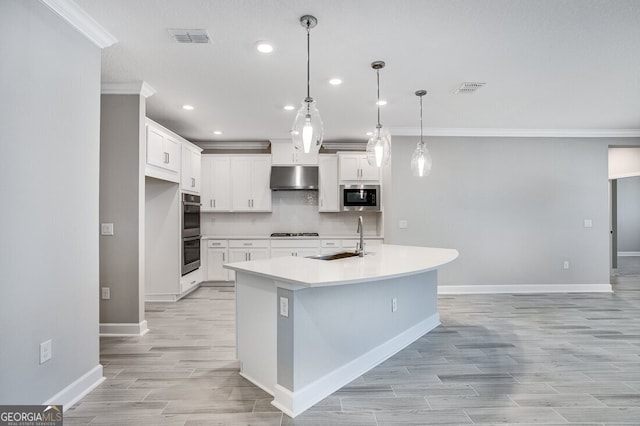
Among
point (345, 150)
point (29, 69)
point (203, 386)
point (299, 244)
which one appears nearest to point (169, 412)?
point (203, 386)

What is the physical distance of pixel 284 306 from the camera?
208cm

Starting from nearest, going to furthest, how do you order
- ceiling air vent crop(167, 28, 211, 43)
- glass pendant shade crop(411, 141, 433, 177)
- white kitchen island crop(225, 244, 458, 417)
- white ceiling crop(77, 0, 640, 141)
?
white kitchen island crop(225, 244, 458, 417) → white ceiling crop(77, 0, 640, 141) → ceiling air vent crop(167, 28, 211, 43) → glass pendant shade crop(411, 141, 433, 177)

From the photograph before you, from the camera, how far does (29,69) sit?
1866 millimetres

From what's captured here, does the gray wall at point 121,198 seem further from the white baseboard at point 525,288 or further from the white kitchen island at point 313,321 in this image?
the white baseboard at point 525,288

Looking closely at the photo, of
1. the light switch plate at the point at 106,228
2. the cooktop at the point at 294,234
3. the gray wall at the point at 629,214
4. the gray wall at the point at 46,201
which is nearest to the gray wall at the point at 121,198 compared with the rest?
the light switch plate at the point at 106,228

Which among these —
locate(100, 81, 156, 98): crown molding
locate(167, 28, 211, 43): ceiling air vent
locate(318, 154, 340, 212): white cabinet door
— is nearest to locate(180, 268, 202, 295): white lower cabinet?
locate(318, 154, 340, 212): white cabinet door

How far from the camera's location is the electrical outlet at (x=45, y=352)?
194cm

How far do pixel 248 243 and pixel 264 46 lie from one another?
11.5 ft

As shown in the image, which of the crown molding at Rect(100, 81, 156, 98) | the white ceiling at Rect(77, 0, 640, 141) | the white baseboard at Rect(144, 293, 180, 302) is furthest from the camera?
the white baseboard at Rect(144, 293, 180, 302)

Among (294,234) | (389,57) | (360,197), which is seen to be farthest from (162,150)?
(360,197)

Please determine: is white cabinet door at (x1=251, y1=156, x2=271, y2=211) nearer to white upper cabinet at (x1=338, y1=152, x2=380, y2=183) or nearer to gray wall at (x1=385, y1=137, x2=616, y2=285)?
white upper cabinet at (x1=338, y1=152, x2=380, y2=183)

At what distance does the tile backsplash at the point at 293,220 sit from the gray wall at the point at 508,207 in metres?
1.06

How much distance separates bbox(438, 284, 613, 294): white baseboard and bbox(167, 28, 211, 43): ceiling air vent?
4.42 meters

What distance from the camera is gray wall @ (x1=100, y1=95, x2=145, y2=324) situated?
328cm
